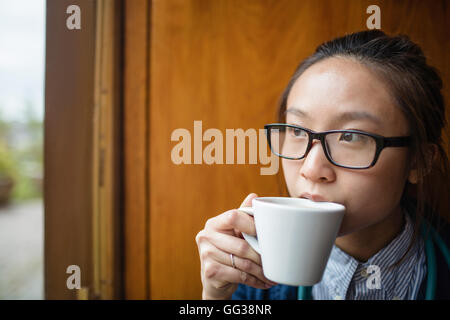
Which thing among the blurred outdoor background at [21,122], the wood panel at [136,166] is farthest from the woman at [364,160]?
the blurred outdoor background at [21,122]

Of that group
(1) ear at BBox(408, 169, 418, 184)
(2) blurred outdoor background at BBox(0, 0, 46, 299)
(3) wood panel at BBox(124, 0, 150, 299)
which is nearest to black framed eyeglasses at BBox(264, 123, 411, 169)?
(1) ear at BBox(408, 169, 418, 184)

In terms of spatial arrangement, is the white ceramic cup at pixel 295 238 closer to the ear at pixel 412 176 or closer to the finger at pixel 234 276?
the finger at pixel 234 276

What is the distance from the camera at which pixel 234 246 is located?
1.40ft

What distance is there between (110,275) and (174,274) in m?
0.15

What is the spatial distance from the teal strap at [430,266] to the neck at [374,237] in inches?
2.3

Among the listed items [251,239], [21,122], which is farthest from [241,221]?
[21,122]

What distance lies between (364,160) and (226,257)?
273mm

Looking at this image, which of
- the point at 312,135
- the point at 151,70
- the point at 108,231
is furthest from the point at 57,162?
the point at 312,135

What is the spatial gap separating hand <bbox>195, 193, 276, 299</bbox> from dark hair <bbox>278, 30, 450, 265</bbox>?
0.31m

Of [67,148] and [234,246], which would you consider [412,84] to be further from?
[67,148]

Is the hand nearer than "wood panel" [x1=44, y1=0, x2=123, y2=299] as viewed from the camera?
Yes

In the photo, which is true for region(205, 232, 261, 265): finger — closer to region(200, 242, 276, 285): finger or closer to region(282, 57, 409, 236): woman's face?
region(200, 242, 276, 285): finger

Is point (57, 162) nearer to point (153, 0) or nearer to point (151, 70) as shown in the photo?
point (151, 70)

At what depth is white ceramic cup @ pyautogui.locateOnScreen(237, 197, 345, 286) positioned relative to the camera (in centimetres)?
31
